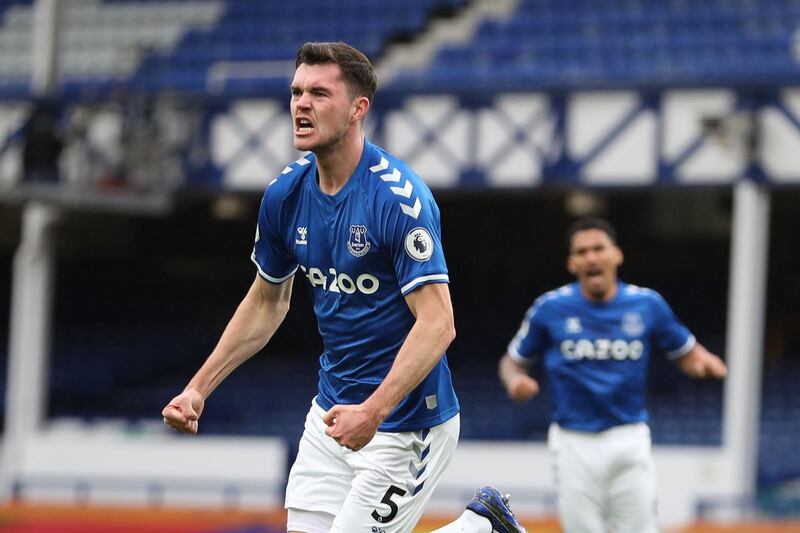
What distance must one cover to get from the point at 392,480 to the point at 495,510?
0.81m

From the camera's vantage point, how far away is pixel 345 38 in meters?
19.5

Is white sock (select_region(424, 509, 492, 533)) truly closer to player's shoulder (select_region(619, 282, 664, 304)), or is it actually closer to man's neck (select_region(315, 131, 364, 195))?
man's neck (select_region(315, 131, 364, 195))

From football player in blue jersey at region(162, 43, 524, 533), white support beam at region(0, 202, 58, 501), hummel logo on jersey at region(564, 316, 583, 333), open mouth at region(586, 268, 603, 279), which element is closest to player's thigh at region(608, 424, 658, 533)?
hummel logo on jersey at region(564, 316, 583, 333)

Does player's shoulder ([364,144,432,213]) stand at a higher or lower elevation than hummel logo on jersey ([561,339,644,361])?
higher

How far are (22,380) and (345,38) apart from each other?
5.76m

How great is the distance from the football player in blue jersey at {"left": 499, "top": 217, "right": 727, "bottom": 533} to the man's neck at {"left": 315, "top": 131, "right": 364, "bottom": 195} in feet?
10.7

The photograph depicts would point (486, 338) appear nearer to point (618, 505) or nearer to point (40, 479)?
A: point (40, 479)

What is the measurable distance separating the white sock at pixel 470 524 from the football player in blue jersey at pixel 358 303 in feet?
1.46

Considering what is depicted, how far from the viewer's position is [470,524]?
5613mm

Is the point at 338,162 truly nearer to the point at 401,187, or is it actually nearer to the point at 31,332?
the point at 401,187

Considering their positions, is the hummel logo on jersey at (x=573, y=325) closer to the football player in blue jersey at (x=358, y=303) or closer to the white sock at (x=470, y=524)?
the white sock at (x=470, y=524)

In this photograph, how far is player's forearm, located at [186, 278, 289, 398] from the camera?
523 centimetres

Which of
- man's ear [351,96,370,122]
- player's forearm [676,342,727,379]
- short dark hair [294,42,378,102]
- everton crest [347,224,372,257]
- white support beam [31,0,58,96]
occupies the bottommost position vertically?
player's forearm [676,342,727,379]

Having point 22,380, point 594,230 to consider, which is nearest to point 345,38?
point 22,380
